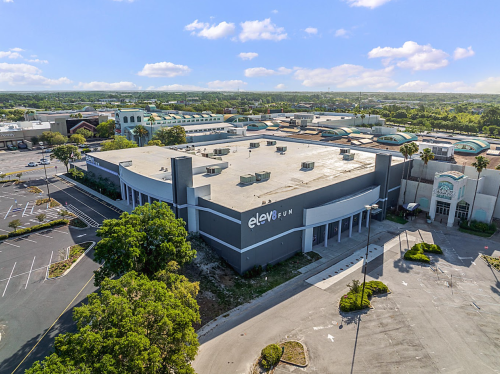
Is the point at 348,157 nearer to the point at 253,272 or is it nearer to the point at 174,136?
the point at 253,272

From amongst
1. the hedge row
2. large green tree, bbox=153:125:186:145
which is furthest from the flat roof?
the hedge row

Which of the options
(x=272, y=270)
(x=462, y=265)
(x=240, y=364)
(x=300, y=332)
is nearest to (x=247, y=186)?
(x=272, y=270)

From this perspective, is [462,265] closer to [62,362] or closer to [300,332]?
[300,332]

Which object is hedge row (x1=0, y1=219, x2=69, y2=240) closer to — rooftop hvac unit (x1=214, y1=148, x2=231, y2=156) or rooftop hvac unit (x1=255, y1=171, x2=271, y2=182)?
rooftop hvac unit (x1=214, y1=148, x2=231, y2=156)

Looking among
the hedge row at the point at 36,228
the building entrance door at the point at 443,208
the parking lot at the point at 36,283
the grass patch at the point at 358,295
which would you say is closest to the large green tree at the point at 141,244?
the parking lot at the point at 36,283

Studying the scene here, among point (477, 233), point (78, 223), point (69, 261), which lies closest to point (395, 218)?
point (477, 233)

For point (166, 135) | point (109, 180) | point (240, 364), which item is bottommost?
point (240, 364)
